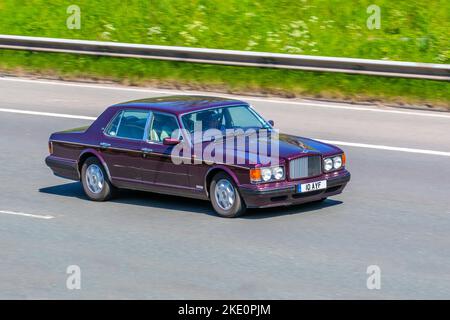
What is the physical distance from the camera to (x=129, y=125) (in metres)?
14.3

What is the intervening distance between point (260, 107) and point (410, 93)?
3.01m

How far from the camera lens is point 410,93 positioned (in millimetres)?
20406

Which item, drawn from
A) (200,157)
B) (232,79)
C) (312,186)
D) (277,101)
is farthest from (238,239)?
(232,79)

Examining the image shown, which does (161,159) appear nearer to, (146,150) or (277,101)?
(146,150)

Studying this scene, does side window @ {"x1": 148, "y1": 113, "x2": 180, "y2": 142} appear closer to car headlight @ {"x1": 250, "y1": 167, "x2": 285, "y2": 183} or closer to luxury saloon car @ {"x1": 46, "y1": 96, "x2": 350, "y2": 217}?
luxury saloon car @ {"x1": 46, "y1": 96, "x2": 350, "y2": 217}

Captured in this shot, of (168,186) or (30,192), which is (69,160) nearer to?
(30,192)

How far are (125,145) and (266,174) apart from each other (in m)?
2.40

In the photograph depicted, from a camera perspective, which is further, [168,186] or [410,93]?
[410,93]

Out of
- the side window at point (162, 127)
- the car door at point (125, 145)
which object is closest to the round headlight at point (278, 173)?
the side window at point (162, 127)

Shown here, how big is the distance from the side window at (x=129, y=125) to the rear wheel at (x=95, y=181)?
51 centimetres

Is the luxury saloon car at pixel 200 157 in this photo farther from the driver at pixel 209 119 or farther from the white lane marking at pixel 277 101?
the white lane marking at pixel 277 101
